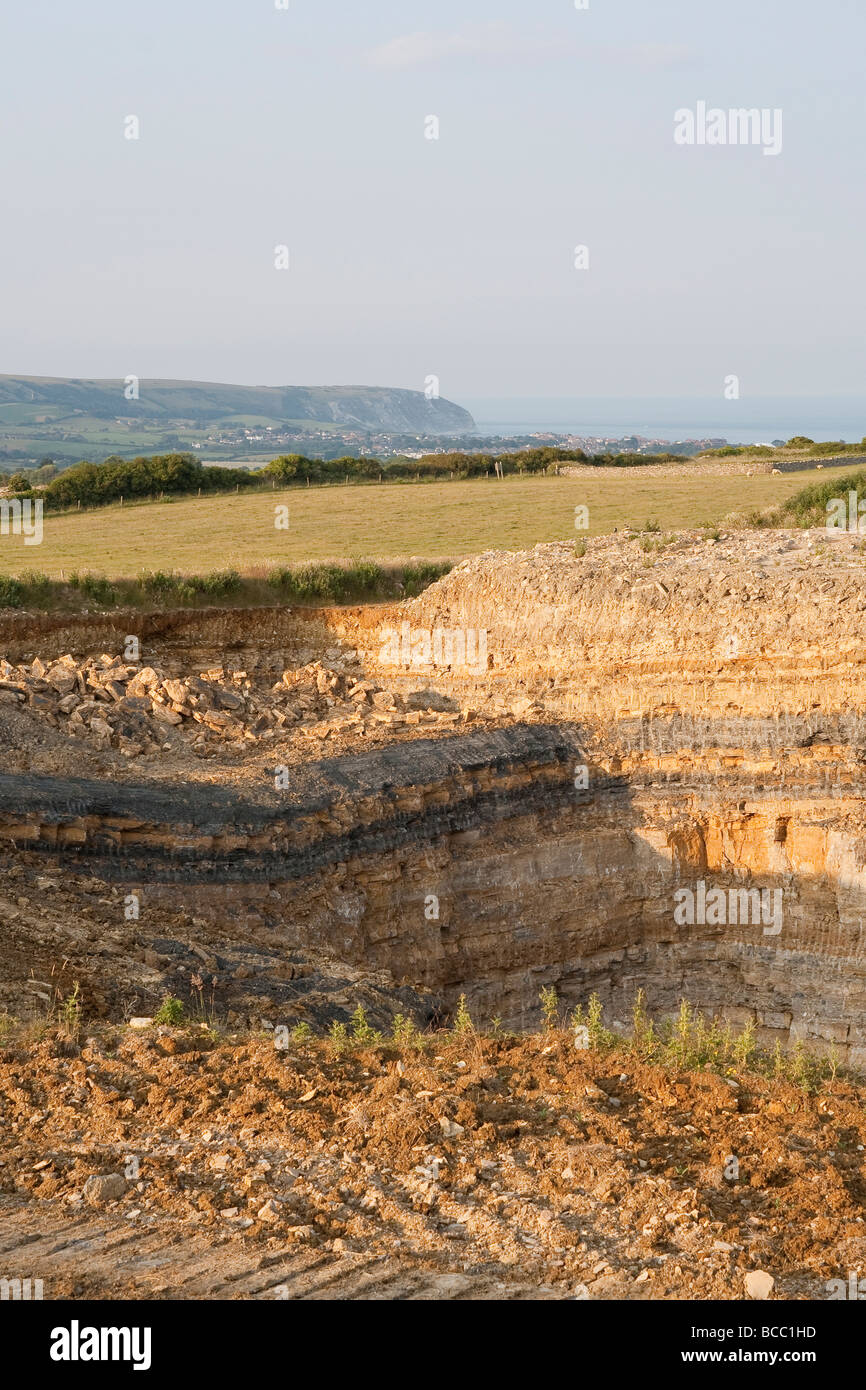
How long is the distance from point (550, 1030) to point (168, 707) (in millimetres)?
10212

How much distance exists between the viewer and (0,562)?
2809cm

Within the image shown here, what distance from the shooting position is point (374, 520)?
3512 cm

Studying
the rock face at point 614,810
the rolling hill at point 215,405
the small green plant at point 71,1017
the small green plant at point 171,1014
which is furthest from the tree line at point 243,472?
the rolling hill at point 215,405

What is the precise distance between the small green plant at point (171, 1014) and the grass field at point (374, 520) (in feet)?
56.2

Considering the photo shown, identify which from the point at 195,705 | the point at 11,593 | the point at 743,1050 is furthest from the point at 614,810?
the point at 11,593

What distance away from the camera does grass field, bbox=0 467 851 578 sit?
93.9 feet

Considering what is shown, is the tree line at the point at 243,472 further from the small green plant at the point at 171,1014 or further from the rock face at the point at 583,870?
the small green plant at the point at 171,1014

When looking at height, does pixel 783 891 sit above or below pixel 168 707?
below

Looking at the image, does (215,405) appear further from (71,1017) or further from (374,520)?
(71,1017)

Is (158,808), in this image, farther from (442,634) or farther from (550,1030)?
(442,634)

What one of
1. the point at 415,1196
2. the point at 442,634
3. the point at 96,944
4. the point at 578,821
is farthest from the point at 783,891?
the point at 415,1196

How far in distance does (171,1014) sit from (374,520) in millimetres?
27192

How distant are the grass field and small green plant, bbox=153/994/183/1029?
675 inches

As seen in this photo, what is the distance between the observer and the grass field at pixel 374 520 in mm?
28625
